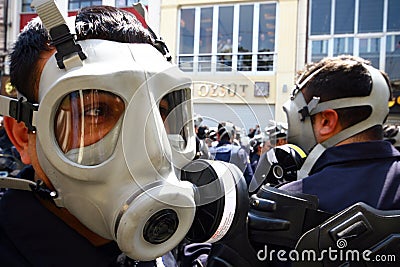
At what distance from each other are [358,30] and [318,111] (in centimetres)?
951

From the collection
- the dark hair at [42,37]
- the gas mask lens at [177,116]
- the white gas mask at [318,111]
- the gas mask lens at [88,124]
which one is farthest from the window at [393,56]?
the gas mask lens at [88,124]

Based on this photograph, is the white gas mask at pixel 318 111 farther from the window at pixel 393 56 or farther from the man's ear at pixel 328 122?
the window at pixel 393 56

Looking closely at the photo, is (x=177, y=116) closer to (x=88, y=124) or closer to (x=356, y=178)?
(x=88, y=124)

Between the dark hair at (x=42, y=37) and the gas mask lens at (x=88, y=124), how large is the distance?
12 cm

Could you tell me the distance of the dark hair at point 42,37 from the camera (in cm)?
107

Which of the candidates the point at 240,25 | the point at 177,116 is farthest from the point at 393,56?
the point at 177,116

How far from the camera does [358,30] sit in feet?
33.9

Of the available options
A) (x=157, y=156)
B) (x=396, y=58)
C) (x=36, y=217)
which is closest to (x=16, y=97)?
(x=36, y=217)

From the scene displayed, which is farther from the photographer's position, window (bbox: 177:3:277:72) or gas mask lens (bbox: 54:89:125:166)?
window (bbox: 177:3:277:72)

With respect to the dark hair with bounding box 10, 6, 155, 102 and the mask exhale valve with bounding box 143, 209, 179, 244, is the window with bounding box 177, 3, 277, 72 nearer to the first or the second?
the dark hair with bounding box 10, 6, 155, 102

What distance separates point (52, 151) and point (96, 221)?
7.5 inches

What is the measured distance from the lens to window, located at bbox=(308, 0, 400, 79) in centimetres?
1007

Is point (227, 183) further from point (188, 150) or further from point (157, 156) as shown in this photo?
point (157, 156)

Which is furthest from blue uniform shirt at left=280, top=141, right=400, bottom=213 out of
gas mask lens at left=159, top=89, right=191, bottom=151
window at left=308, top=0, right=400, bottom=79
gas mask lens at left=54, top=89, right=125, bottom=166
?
window at left=308, top=0, right=400, bottom=79
